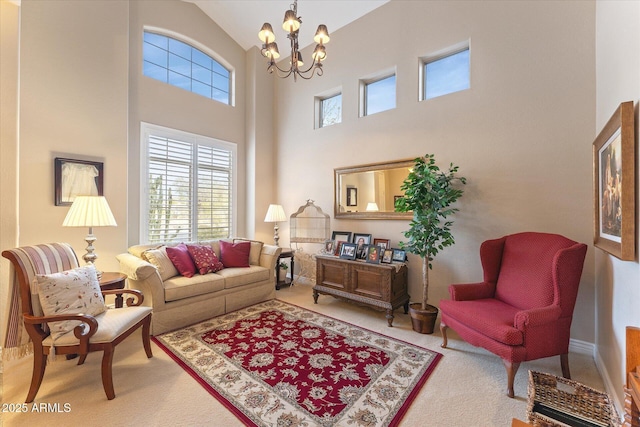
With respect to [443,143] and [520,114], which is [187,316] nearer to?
[443,143]

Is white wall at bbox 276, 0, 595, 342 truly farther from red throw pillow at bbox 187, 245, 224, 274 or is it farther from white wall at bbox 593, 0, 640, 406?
red throw pillow at bbox 187, 245, 224, 274

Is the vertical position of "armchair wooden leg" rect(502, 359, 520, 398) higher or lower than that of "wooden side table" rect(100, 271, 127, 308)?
lower

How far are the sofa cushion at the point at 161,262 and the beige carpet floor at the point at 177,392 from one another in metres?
0.80

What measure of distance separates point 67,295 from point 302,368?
1.91 metres

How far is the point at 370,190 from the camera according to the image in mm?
4133

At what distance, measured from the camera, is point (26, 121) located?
9.73 feet

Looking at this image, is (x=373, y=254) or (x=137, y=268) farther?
(x=373, y=254)

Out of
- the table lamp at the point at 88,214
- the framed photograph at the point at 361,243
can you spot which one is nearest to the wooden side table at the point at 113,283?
the table lamp at the point at 88,214

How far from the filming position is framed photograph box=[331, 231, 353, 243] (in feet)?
13.8

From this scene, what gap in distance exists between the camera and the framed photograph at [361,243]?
146 inches

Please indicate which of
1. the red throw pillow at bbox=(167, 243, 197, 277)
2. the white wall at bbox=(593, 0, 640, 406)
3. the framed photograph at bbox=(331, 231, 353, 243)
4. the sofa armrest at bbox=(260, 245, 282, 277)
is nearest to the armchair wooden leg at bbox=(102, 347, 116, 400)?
the red throw pillow at bbox=(167, 243, 197, 277)

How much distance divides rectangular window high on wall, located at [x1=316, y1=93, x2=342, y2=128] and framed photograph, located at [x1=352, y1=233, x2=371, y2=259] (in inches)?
78.1

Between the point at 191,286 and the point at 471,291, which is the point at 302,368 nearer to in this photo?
the point at 191,286

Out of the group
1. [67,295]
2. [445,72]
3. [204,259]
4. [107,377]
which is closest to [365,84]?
[445,72]
